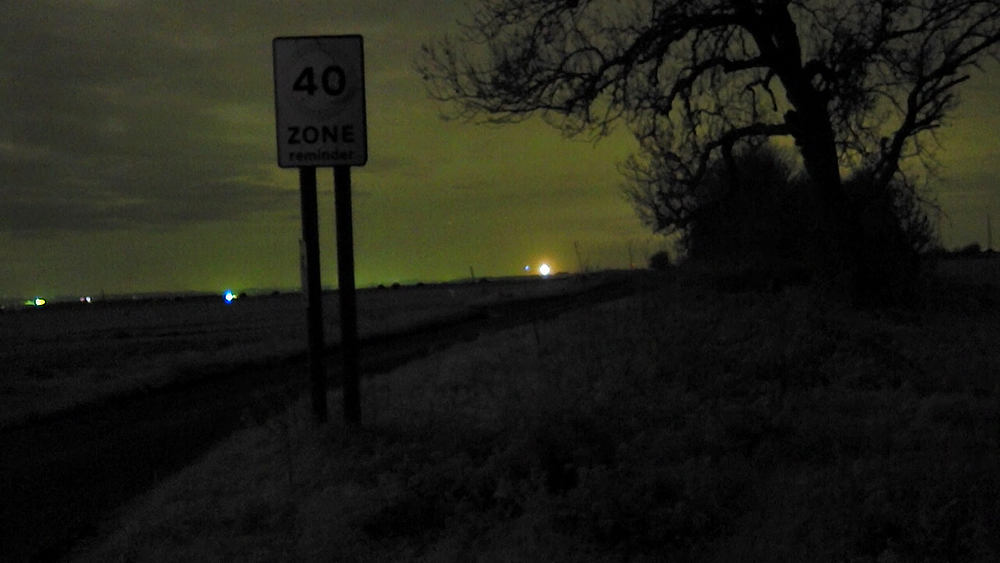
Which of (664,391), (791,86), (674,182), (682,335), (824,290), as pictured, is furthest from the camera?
(674,182)

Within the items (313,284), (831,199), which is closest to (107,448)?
(313,284)

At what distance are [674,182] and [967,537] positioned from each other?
44.0ft

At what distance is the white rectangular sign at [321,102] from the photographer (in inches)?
342

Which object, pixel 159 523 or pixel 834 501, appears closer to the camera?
pixel 834 501

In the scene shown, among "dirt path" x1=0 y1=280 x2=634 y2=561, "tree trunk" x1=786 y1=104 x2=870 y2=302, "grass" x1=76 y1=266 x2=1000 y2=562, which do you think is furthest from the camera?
"tree trunk" x1=786 y1=104 x2=870 y2=302

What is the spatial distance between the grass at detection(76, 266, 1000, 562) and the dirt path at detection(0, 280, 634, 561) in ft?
1.96

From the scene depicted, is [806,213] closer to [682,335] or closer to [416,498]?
[682,335]

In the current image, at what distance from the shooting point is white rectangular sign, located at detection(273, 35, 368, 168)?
8.69m

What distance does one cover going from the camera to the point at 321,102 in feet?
28.8

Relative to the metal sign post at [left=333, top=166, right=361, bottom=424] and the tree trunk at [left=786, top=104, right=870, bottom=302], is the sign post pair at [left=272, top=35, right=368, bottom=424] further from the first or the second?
the tree trunk at [left=786, top=104, right=870, bottom=302]

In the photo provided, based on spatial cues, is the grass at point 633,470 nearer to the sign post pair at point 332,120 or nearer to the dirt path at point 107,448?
the dirt path at point 107,448

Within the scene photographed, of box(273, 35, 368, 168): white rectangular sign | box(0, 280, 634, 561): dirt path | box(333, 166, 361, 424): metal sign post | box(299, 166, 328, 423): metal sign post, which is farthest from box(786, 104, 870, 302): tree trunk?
box(299, 166, 328, 423): metal sign post

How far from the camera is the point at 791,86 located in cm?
1559

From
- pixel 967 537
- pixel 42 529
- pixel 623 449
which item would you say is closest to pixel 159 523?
pixel 42 529
